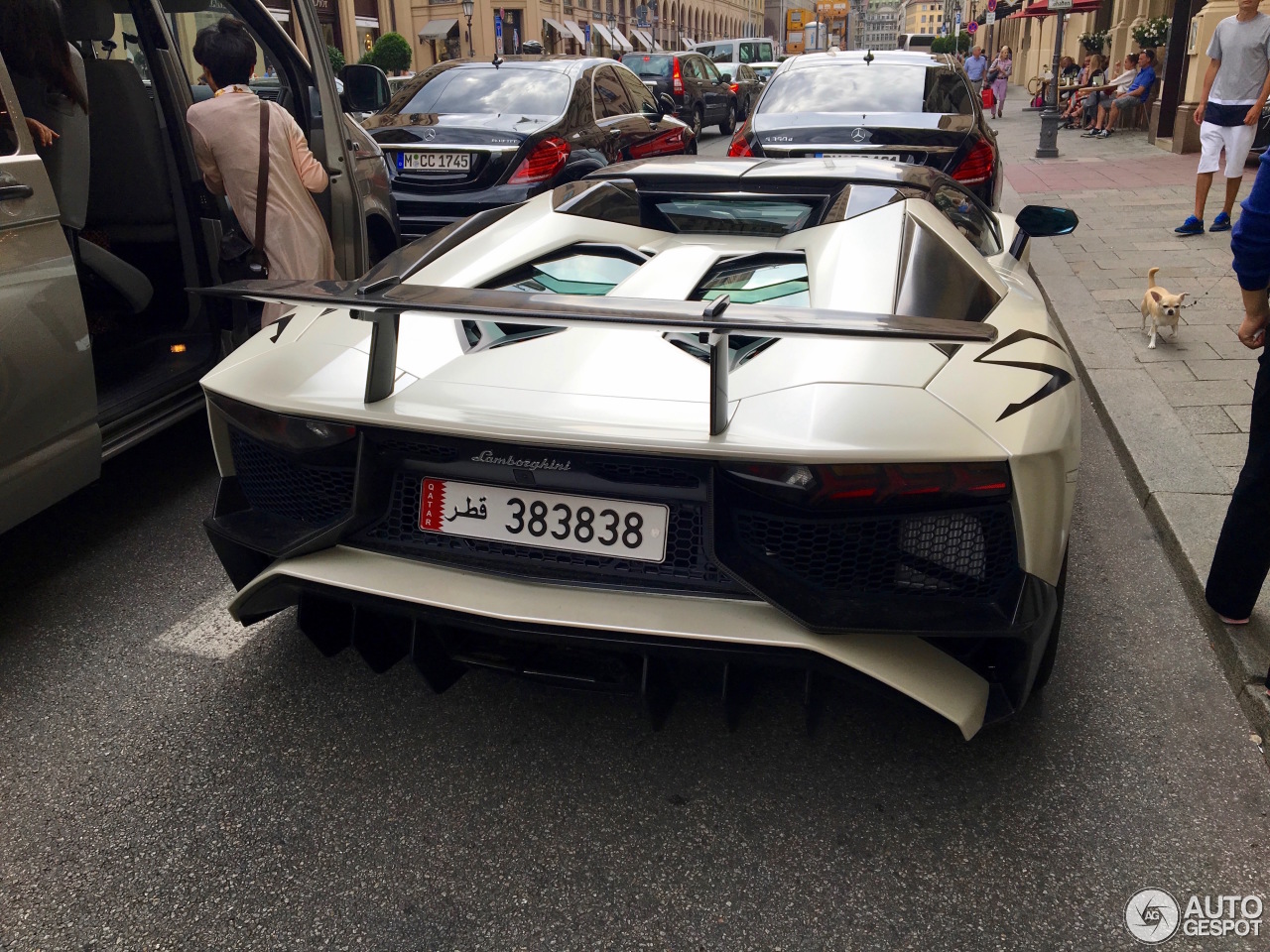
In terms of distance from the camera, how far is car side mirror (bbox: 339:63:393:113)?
5492 mm

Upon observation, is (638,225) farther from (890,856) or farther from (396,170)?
(396,170)

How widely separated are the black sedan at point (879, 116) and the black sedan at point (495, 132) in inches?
54.9

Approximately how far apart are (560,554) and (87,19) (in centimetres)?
342

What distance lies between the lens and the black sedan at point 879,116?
7.04 metres

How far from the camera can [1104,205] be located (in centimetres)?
1087

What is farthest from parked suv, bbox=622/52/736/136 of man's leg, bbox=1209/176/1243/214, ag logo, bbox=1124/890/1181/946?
ag logo, bbox=1124/890/1181/946

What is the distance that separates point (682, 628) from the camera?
6.52 ft

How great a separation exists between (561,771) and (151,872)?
87 centimetres

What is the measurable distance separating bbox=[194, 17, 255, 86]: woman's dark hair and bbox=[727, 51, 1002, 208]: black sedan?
12.1 feet

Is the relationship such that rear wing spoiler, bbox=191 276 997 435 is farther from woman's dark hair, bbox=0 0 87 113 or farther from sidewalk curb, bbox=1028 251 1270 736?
woman's dark hair, bbox=0 0 87 113

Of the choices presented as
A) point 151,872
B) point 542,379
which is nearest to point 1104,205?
point 542,379

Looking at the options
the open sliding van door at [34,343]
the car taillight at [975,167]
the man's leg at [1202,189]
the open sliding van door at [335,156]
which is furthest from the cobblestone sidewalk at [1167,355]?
the open sliding van door at [335,156]

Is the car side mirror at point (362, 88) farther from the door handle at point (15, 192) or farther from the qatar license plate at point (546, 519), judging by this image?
the qatar license plate at point (546, 519)

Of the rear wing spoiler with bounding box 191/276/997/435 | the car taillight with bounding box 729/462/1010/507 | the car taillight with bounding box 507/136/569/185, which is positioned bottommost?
the car taillight with bounding box 507/136/569/185
